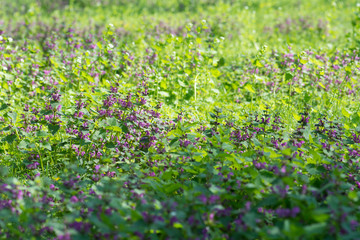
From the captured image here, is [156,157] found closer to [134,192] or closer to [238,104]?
[134,192]

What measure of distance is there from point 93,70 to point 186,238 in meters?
3.77

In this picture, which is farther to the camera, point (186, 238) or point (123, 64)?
point (123, 64)

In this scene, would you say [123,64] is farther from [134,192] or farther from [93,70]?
[134,192]

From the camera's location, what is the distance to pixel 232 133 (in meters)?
3.58

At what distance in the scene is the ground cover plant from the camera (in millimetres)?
2238

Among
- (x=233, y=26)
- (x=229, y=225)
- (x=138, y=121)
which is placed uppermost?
(x=233, y=26)

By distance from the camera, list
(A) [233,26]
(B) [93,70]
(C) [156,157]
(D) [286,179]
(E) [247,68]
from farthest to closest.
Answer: (A) [233,26] < (E) [247,68] < (B) [93,70] < (C) [156,157] < (D) [286,179]

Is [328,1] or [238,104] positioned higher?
[328,1]

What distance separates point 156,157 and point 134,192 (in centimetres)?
60

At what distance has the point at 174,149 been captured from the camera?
319 cm

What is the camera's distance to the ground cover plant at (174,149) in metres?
2.24

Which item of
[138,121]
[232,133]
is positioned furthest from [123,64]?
[232,133]

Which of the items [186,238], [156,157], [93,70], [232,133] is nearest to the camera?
[186,238]

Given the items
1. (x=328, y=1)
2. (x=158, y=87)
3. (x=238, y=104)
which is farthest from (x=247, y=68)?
(x=328, y=1)
